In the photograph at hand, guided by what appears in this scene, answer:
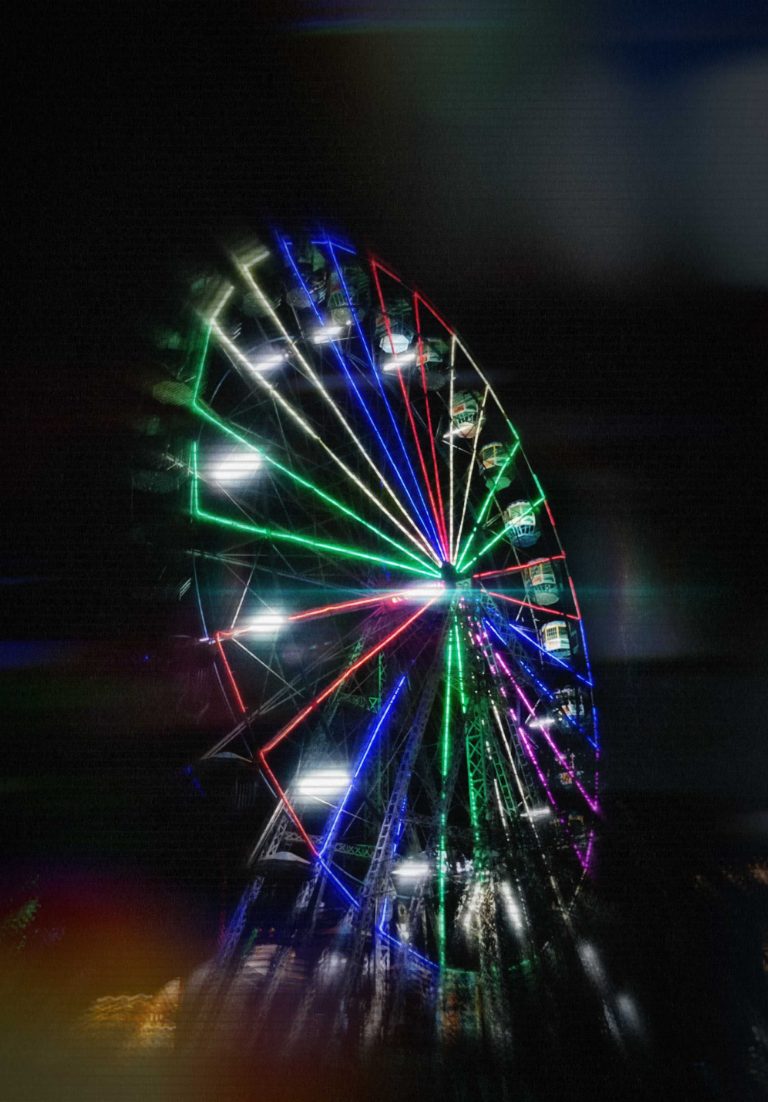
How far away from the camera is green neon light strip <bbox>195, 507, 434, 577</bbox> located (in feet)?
30.6

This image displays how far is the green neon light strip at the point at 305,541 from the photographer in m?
9.33

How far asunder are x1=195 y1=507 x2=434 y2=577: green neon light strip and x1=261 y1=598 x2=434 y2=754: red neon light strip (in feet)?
2.78

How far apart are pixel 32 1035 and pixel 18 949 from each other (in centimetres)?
255

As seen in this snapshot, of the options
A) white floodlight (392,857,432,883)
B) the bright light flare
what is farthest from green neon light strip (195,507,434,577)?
white floodlight (392,857,432,883)

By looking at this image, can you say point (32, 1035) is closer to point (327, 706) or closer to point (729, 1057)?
point (327, 706)

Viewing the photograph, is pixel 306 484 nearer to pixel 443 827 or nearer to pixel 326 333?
pixel 326 333

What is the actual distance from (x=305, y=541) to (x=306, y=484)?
3.20 ft

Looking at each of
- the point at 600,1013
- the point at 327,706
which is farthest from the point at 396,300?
the point at 600,1013

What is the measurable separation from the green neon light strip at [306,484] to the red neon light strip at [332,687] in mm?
813

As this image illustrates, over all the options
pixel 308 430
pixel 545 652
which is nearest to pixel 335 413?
pixel 308 430

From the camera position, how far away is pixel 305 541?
987 centimetres

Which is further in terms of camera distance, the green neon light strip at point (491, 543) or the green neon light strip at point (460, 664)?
the green neon light strip at point (491, 543)

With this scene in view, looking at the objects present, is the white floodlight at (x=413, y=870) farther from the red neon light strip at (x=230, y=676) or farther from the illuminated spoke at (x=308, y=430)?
the illuminated spoke at (x=308, y=430)

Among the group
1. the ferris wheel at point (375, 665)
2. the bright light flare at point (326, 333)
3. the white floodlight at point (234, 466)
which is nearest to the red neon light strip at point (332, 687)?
the ferris wheel at point (375, 665)
